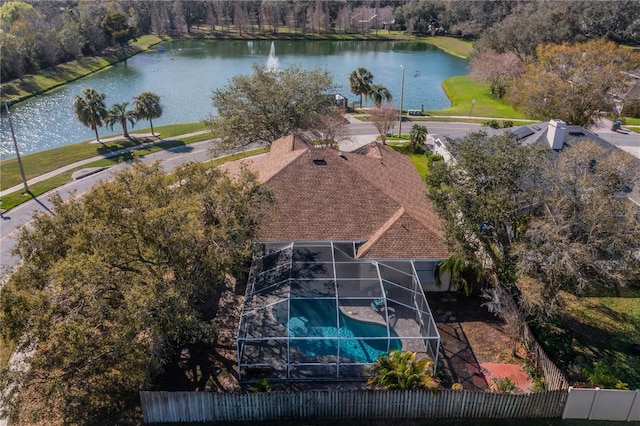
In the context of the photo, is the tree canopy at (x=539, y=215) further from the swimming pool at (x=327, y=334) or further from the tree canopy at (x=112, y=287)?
the tree canopy at (x=112, y=287)

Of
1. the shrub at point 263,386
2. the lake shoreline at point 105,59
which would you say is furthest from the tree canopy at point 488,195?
the lake shoreline at point 105,59

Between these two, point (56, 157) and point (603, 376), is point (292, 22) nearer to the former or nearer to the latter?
point (56, 157)

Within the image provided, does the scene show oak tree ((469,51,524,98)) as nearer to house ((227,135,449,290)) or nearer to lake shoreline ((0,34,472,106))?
lake shoreline ((0,34,472,106))

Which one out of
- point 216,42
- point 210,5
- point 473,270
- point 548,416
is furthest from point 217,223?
point 210,5

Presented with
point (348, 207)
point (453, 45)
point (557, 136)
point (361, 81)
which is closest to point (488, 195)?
point (348, 207)

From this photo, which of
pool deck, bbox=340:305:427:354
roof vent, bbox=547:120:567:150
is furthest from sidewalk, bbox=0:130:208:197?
roof vent, bbox=547:120:567:150

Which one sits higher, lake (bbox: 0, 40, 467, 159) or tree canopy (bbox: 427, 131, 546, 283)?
tree canopy (bbox: 427, 131, 546, 283)

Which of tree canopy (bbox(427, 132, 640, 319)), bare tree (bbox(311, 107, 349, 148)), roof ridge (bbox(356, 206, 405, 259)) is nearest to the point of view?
tree canopy (bbox(427, 132, 640, 319))
